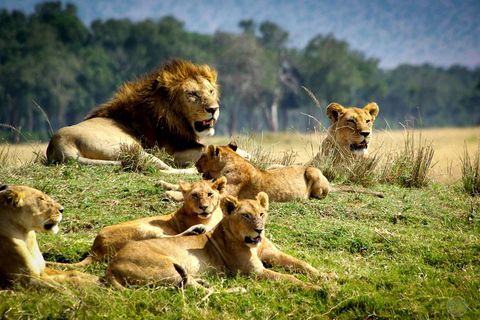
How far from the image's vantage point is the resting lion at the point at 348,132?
7.88 metres

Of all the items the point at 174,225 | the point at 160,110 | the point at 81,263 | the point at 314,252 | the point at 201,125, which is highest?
the point at 160,110

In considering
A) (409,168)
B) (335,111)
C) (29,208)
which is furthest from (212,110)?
(29,208)

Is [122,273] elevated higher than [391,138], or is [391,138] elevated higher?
[391,138]

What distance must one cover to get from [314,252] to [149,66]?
Result: 1968 inches

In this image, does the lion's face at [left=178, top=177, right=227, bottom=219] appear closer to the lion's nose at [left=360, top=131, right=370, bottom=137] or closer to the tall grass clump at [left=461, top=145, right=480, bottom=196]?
the lion's nose at [left=360, top=131, right=370, bottom=137]

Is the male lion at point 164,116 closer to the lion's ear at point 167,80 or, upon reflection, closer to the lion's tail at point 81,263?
the lion's ear at point 167,80

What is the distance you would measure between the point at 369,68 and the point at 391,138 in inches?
2690

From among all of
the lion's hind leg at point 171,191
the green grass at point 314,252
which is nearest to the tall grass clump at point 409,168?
the green grass at point 314,252

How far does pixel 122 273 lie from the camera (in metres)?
4.23

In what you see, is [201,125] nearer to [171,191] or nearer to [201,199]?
[171,191]

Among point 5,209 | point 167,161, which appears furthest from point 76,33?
point 5,209

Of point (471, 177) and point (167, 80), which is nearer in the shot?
point (471, 177)

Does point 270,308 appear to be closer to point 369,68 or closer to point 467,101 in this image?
point 369,68

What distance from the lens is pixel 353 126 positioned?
7.91 m
